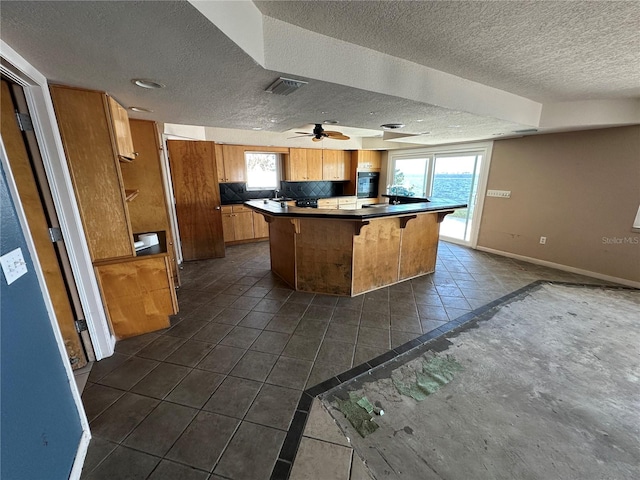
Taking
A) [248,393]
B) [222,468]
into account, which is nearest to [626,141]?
[248,393]

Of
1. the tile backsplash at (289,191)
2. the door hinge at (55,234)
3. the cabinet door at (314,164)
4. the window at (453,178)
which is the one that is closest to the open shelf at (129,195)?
the door hinge at (55,234)

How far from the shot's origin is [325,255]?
3.15m

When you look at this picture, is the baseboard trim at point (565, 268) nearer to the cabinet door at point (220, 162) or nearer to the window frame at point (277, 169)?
the window frame at point (277, 169)

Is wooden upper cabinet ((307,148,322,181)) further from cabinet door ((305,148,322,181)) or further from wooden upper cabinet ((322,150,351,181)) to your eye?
wooden upper cabinet ((322,150,351,181))

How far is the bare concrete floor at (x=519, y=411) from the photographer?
130cm

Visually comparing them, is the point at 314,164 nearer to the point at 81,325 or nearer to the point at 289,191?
the point at 289,191

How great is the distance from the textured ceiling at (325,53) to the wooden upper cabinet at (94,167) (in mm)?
151

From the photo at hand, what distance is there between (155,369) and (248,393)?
0.81 meters

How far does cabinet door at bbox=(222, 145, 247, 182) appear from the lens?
523 cm

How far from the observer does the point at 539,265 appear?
4.30 metres

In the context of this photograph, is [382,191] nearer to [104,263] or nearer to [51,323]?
[104,263]

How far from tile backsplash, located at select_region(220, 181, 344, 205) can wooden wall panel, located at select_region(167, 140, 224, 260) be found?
4.25 ft

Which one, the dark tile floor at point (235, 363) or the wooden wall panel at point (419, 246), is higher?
the wooden wall panel at point (419, 246)

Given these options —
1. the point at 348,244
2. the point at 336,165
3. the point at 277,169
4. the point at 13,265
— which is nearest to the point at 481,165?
the point at 336,165
